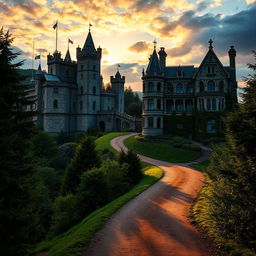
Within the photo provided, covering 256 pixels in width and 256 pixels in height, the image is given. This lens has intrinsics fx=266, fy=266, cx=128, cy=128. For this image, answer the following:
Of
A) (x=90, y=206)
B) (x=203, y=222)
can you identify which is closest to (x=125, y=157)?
(x=90, y=206)

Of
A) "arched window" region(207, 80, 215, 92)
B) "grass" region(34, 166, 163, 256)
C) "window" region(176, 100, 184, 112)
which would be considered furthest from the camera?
"window" region(176, 100, 184, 112)

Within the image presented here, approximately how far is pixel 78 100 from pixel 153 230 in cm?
6177

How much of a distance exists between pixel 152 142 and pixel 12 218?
124 feet

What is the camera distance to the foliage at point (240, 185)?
36.6 ft

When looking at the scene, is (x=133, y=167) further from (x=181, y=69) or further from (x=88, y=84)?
(x=88, y=84)

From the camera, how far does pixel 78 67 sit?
74.0 m

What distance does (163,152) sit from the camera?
4359 centimetres

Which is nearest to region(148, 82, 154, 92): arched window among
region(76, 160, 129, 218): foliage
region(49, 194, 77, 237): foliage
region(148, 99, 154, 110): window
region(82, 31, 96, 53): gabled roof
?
region(148, 99, 154, 110): window

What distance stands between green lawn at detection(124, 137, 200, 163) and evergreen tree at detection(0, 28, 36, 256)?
27.6 meters

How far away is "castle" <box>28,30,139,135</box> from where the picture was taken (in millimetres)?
69188

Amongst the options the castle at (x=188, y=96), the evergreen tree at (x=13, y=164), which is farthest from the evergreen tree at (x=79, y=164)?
the castle at (x=188, y=96)

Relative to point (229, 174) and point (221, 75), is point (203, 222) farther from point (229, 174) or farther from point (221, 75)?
point (221, 75)

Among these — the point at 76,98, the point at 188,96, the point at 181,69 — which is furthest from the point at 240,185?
the point at 76,98

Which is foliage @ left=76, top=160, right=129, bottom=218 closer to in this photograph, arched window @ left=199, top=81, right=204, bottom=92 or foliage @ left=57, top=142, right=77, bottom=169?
foliage @ left=57, top=142, right=77, bottom=169
